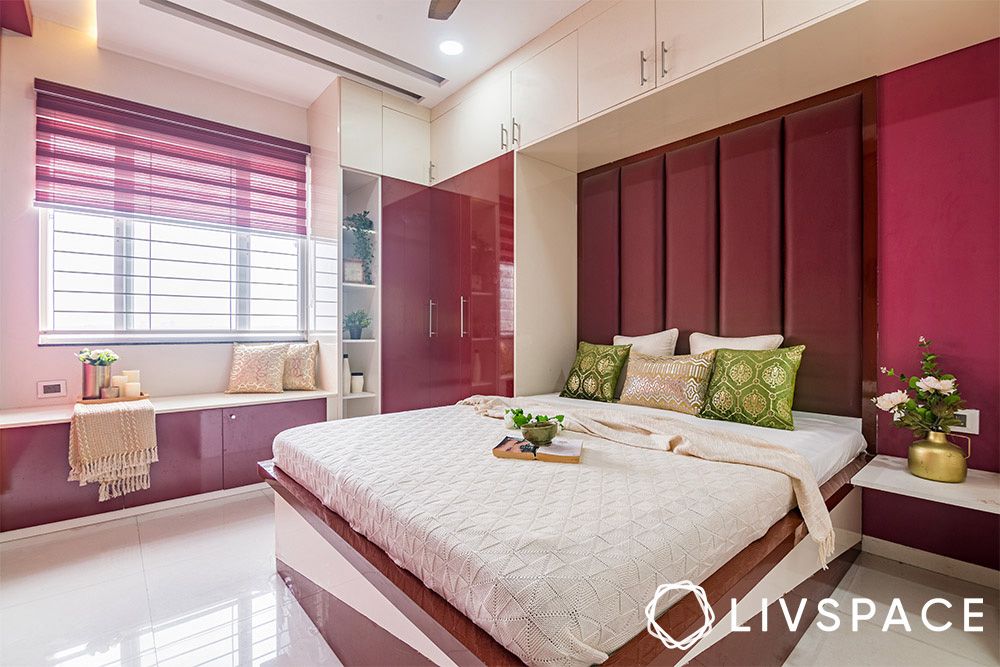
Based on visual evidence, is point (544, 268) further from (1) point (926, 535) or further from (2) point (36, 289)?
(2) point (36, 289)

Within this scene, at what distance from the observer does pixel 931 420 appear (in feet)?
6.29

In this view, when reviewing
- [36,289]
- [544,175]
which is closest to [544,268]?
[544,175]

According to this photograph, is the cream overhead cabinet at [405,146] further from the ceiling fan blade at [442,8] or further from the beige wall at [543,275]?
the ceiling fan blade at [442,8]

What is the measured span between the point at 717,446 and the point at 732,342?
3.57 ft

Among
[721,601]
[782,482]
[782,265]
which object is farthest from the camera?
[782,265]

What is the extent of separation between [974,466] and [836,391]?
0.56m

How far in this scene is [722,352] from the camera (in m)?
2.45

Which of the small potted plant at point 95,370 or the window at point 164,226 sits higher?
the window at point 164,226

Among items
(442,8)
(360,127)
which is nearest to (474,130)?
(360,127)

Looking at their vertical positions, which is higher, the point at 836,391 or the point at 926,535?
the point at 836,391

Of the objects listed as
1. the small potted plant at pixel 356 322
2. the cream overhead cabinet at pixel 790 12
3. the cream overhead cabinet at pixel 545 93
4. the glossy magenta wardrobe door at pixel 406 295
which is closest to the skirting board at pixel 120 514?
the glossy magenta wardrobe door at pixel 406 295

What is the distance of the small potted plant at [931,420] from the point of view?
1832 mm

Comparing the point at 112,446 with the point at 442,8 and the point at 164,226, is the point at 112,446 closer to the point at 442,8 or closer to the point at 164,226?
the point at 164,226

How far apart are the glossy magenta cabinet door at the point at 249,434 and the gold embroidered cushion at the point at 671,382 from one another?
7.76 ft
